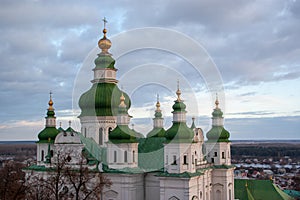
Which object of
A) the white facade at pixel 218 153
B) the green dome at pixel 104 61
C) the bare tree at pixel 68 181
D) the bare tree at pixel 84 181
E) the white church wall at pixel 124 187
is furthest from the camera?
the green dome at pixel 104 61

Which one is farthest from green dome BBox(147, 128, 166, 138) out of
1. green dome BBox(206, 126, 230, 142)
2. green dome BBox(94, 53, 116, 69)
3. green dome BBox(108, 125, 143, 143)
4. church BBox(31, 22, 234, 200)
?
green dome BBox(94, 53, 116, 69)

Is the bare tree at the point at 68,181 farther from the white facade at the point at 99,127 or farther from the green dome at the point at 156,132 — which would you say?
the green dome at the point at 156,132

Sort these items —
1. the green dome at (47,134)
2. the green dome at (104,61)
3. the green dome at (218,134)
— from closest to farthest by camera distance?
the green dome at (218,134), the green dome at (47,134), the green dome at (104,61)

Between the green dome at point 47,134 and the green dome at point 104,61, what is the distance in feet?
21.4

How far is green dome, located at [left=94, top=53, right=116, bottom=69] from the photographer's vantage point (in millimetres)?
31848

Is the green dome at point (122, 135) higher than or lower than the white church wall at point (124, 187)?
higher

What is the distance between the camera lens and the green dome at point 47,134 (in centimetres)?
3171

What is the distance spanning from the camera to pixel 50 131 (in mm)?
32094

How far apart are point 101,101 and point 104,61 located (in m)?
3.71

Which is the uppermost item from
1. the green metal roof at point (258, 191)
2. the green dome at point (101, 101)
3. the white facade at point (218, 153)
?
the green dome at point (101, 101)

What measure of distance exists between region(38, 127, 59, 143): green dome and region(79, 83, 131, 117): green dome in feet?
10.1

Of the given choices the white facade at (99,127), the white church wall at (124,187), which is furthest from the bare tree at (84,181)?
the white facade at (99,127)

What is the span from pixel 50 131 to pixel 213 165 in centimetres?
1352

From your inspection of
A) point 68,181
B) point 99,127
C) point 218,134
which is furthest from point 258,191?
point 68,181
